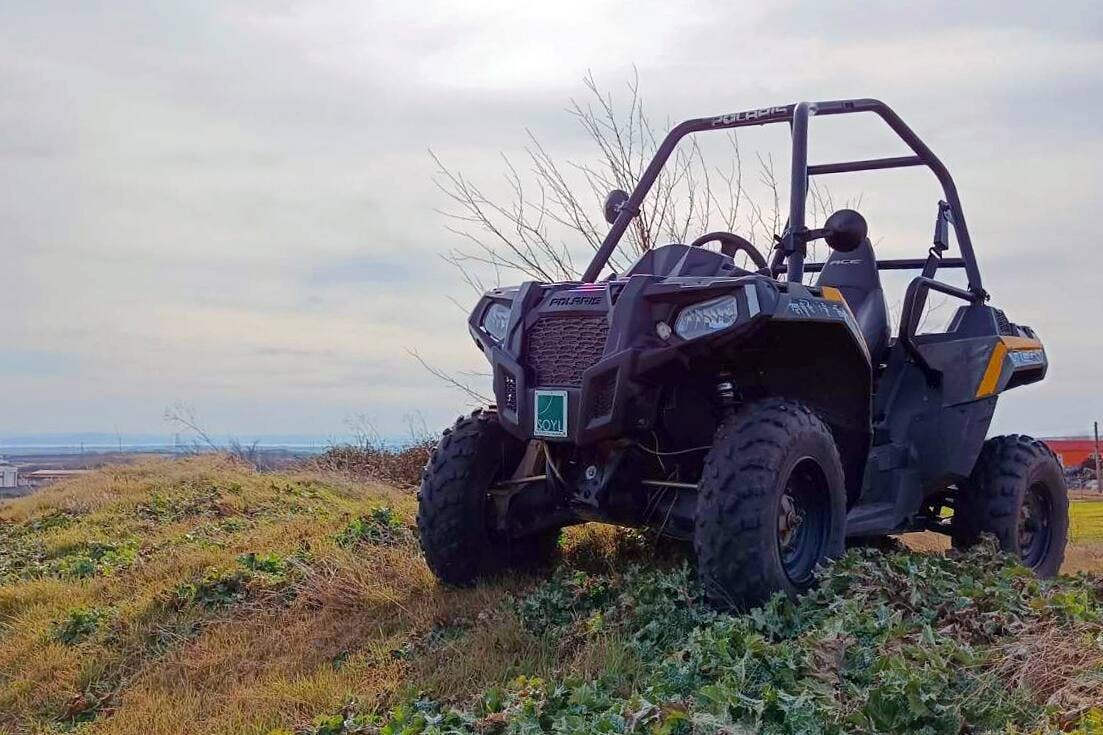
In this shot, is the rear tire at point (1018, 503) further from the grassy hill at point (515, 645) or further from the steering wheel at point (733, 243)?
the steering wheel at point (733, 243)

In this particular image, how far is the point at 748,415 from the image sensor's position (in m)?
4.76

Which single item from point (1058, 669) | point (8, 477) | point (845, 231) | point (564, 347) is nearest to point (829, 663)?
point (1058, 669)

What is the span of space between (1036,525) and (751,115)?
286 centimetres

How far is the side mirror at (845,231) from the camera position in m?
5.30

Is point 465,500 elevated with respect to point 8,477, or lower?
elevated

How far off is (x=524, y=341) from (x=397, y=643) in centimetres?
142

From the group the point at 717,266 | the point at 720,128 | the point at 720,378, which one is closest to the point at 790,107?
the point at 720,128

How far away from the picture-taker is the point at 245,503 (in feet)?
32.2

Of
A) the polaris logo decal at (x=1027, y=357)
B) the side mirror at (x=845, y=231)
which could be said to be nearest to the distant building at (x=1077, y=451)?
the polaris logo decal at (x=1027, y=357)

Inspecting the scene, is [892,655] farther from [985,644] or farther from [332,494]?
[332,494]

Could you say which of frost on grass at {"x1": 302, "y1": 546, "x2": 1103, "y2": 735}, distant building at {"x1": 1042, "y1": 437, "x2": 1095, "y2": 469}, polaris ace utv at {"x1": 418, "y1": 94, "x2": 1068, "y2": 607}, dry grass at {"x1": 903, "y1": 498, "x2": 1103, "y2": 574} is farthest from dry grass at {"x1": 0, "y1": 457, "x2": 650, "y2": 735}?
distant building at {"x1": 1042, "y1": 437, "x2": 1095, "y2": 469}

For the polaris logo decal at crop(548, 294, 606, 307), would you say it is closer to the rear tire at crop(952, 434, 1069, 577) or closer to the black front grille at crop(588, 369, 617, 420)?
the black front grille at crop(588, 369, 617, 420)

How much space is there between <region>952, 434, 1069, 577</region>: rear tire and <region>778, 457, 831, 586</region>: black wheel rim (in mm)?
1588

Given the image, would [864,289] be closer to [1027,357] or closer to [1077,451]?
[1027,357]
